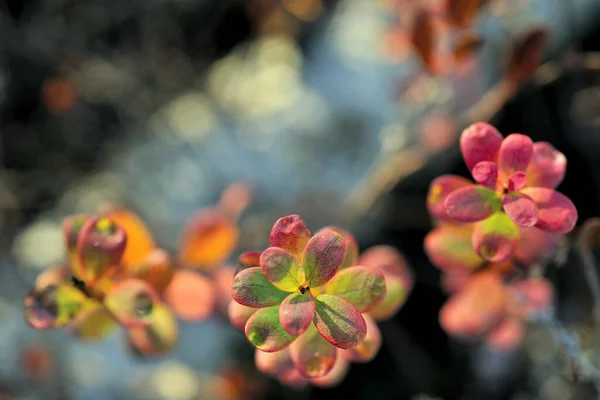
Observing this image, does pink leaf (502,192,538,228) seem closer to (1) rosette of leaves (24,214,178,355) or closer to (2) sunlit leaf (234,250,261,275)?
(2) sunlit leaf (234,250,261,275)

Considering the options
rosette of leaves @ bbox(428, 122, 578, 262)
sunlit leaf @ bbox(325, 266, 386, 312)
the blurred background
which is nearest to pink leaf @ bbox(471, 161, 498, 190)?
rosette of leaves @ bbox(428, 122, 578, 262)

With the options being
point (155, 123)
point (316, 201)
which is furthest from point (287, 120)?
point (155, 123)

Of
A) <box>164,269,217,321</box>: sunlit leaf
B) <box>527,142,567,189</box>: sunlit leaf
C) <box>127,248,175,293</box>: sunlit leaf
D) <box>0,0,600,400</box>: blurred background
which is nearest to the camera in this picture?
<box>527,142,567,189</box>: sunlit leaf

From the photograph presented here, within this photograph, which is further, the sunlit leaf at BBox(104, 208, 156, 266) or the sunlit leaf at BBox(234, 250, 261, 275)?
the sunlit leaf at BBox(104, 208, 156, 266)

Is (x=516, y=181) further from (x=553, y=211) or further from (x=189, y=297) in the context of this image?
(x=189, y=297)

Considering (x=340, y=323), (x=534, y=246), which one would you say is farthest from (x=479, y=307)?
(x=340, y=323)

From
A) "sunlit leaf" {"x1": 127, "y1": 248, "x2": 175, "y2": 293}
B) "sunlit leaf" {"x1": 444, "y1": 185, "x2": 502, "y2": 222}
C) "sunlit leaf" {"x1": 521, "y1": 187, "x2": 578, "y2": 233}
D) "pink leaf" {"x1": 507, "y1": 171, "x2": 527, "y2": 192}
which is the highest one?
"pink leaf" {"x1": 507, "y1": 171, "x2": 527, "y2": 192}

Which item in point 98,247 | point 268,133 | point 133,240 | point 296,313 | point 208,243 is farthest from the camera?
point 268,133
